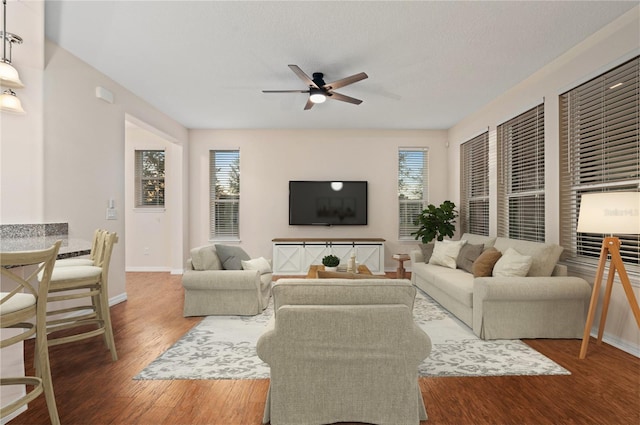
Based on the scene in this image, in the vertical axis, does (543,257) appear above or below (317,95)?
below

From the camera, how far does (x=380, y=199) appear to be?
696cm

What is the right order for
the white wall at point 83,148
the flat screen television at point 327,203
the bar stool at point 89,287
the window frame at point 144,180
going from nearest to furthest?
the bar stool at point 89,287 → the white wall at point 83,148 → the flat screen television at point 327,203 → the window frame at point 144,180

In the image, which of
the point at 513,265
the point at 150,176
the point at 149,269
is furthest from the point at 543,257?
the point at 150,176

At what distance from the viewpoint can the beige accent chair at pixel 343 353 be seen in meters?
1.83

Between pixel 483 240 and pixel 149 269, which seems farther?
pixel 149 269

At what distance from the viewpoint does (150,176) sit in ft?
23.4

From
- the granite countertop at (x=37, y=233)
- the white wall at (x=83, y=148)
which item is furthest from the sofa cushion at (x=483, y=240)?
the white wall at (x=83, y=148)

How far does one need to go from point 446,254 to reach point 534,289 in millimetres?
1734

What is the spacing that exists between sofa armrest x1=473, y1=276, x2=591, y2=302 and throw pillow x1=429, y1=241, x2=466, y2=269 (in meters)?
1.55

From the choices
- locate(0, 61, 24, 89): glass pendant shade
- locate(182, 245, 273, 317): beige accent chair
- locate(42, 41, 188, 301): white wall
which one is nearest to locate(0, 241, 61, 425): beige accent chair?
locate(0, 61, 24, 89): glass pendant shade

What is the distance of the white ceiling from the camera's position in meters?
2.89

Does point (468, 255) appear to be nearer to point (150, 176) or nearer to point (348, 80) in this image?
point (348, 80)

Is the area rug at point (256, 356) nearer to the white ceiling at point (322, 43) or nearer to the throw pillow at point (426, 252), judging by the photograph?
the throw pillow at point (426, 252)

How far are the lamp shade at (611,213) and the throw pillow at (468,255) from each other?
1.68 m
